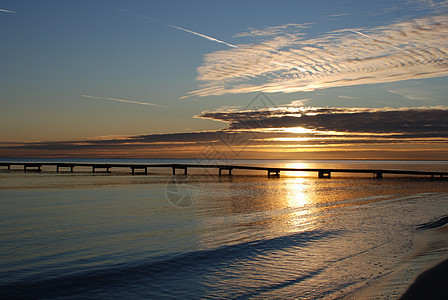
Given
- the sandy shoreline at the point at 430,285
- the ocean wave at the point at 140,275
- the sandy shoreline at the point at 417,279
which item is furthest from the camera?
the ocean wave at the point at 140,275

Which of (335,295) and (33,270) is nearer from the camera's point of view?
(335,295)

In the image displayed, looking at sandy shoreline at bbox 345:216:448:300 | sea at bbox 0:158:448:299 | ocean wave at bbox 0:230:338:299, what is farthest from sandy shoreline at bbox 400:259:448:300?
ocean wave at bbox 0:230:338:299

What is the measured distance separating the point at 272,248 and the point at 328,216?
10.2 metres

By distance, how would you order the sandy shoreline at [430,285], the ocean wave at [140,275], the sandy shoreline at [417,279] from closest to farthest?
the sandy shoreline at [430,285], the sandy shoreline at [417,279], the ocean wave at [140,275]

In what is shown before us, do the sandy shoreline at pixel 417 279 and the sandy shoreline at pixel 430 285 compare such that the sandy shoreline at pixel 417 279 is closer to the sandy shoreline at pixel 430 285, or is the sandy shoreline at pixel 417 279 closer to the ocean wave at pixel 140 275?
the sandy shoreline at pixel 430 285

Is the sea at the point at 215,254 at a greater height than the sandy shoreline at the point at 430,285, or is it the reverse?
the sandy shoreline at the point at 430,285

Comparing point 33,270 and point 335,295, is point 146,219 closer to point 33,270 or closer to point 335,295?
point 33,270

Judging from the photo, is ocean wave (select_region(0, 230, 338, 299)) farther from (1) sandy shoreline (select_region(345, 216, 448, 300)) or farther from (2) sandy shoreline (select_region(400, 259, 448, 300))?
(2) sandy shoreline (select_region(400, 259, 448, 300))

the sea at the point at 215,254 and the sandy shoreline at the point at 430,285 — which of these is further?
the sea at the point at 215,254

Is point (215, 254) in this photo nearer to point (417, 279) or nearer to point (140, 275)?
point (140, 275)

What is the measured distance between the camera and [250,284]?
10.7 metres

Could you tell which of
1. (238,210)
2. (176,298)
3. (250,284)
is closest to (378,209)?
(238,210)

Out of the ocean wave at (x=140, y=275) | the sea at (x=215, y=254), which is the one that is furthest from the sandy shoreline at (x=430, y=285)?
the ocean wave at (x=140, y=275)

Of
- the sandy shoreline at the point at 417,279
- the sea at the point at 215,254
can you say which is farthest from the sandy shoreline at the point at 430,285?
the sea at the point at 215,254
